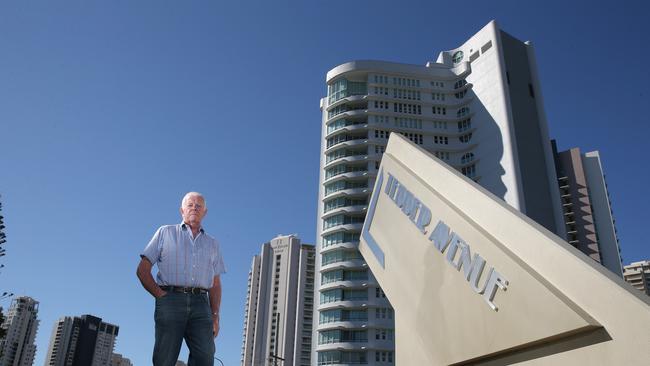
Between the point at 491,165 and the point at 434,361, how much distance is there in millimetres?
58614

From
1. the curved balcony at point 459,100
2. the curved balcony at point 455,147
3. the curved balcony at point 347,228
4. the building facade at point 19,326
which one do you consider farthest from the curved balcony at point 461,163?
the building facade at point 19,326

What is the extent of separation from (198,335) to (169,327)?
0.29 metres

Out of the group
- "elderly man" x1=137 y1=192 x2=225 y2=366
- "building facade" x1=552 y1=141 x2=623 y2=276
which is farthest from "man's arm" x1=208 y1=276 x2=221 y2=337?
"building facade" x1=552 y1=141 x2=623 y2=276

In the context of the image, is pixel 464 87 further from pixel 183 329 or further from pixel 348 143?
pixel 183 329

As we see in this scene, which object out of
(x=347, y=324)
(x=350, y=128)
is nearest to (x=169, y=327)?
(x=347, y=324)

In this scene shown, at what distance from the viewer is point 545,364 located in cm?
474

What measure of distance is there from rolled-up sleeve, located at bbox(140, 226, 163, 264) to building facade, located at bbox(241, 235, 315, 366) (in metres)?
103

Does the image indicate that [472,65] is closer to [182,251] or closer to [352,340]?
[352,340]

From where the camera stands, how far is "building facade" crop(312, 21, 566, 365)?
187 feet

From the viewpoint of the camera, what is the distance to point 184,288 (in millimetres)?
4555

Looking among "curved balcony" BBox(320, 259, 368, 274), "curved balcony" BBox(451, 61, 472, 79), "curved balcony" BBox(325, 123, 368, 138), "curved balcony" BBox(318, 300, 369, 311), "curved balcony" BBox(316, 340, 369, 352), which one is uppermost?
"curved balcony" BBox(451, 61, 472, 79)

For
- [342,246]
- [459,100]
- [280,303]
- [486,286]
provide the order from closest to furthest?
[486,286], [342,246], [459,100], [280,303]

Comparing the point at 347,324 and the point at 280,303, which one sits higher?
the point at 280,303

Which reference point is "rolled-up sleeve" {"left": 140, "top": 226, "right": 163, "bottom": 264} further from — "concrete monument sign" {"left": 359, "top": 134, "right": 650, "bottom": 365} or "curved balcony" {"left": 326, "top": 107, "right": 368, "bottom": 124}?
"curved balcony" {"left": 326, "top": 107, "right": 368, "bottom": 124}
